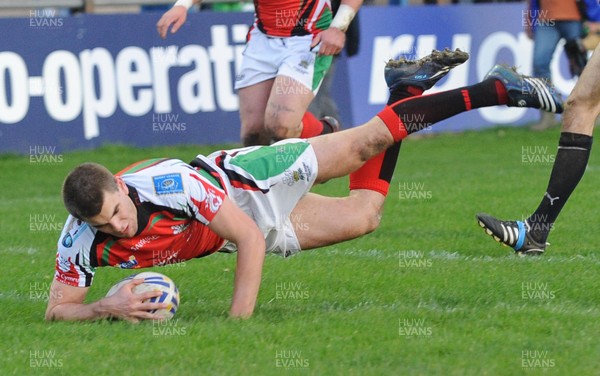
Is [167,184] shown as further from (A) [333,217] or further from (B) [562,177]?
(B) [562,177]

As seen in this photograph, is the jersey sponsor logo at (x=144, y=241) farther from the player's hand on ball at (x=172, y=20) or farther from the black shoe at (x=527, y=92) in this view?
the player's hand on ball at (x=172, y=20)

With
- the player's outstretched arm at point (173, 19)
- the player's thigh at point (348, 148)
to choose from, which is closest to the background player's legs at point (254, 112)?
the player's outstretched arm at point (173, 19)

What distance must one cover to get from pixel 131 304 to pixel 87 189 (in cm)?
72

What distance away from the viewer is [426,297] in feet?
20.2

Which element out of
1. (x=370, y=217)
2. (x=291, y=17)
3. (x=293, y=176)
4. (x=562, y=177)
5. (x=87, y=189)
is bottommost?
(x=370, y=217)

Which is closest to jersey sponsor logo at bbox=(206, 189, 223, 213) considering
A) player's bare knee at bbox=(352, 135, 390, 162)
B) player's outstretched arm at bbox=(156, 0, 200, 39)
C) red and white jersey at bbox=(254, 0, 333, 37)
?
player's bare knee at bbox=(352, 135, 390, 162)

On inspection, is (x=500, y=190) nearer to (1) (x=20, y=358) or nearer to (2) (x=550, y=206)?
(2) (x=550, y=206)

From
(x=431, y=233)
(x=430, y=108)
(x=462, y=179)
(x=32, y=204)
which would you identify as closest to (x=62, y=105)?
(x=32, y=204)

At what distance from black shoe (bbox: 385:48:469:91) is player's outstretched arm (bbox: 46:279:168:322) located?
6.91 ft

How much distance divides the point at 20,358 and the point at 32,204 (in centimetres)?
525

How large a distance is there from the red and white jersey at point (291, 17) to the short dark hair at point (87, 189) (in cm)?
404

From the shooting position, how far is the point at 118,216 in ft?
17.3

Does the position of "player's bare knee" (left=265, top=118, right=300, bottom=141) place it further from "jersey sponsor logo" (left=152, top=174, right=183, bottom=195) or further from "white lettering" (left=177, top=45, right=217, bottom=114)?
"white lettering" (left=177, top=45, right=217, bottom=114)

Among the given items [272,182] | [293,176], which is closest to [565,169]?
[293,176]
